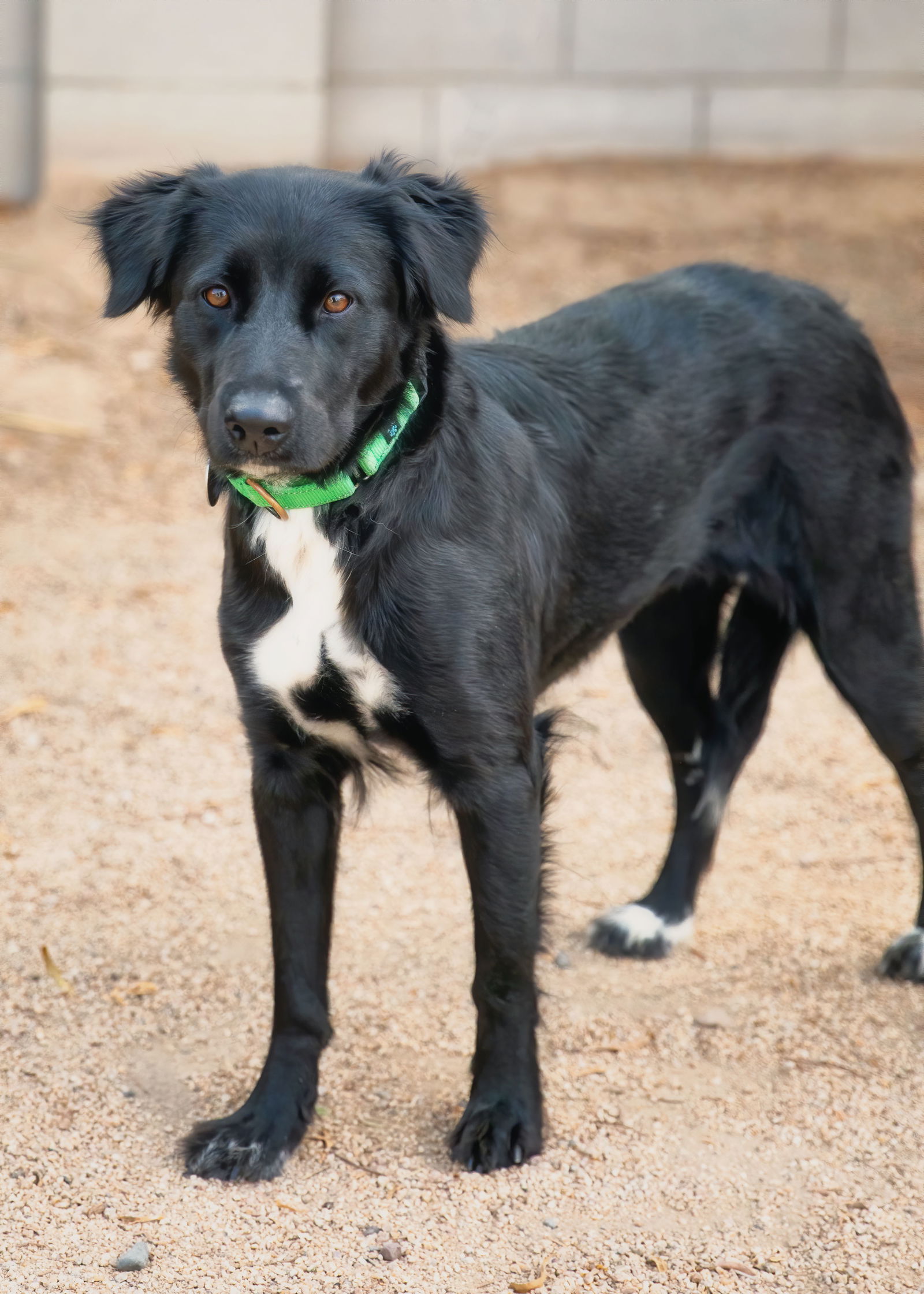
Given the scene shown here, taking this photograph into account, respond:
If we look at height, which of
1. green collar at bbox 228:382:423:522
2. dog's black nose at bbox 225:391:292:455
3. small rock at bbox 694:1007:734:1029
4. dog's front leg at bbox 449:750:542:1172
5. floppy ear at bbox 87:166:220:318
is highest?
floppy ear at bbox 87:166:220:318

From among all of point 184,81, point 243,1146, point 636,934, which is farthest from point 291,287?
point 184,81

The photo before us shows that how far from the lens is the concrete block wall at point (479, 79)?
8430 mm

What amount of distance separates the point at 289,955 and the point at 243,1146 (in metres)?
0.39

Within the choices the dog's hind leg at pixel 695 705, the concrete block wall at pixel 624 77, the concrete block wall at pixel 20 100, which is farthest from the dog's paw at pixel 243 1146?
the concrete block wall at pixel 624 77

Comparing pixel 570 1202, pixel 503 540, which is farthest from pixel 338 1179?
pixel 503 540

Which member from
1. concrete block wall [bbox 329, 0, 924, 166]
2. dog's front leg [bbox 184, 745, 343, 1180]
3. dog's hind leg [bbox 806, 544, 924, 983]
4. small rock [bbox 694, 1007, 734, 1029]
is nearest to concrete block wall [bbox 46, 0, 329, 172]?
concrete block wall [bbox 329, 0, 924, 166]

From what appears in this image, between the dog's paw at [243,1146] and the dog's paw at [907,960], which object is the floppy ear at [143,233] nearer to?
the dog's paw at [243,1146]

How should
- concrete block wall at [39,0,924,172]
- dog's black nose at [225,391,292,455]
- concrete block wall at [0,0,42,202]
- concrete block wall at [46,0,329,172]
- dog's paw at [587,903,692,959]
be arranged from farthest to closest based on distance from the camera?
1. concrete block wall at [39,0,924,172]
2. concrete block wall at [46,0,329,172]
3. concrete block wall at [0,0,42,202]
4. dog's paw at [587,903,692,959]
5. dog's black nose at [225,391,292,455]

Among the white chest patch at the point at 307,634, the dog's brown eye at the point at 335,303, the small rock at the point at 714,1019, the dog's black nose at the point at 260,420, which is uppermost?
the dog's brown eye at the point at 335,303

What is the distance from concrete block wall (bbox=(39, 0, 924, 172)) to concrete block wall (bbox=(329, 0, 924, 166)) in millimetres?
11

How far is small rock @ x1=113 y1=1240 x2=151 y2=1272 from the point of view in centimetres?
258

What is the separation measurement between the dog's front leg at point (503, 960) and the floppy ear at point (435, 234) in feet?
3.09

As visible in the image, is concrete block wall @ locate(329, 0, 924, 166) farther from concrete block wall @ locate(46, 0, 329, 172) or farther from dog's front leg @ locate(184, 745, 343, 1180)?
dog's front leg @ locate(184, 745, 343, 1180)

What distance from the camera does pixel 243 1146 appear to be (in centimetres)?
293
